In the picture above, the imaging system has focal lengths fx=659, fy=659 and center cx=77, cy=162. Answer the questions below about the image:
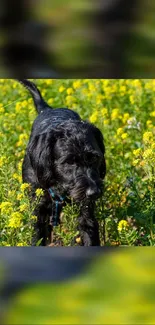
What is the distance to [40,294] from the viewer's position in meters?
1.07

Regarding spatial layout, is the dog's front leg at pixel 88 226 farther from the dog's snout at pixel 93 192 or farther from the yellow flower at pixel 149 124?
the yellow flower at pixel 149 124

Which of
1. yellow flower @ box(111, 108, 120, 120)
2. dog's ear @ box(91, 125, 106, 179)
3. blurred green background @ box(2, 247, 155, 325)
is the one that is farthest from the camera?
yellow flower @ box(111, 108, 120, 120)

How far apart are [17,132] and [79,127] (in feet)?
2.33

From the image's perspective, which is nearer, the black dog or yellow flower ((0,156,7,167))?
yellow flower ((0,156,7,167))

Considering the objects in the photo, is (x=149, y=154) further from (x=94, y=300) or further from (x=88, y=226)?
(x=94, y=300)

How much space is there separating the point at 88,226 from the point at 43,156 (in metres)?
0.39

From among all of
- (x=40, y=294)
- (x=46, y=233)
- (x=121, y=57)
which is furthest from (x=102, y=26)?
(x=46, y=233)

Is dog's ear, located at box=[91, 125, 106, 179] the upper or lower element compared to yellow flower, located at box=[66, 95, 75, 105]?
lower

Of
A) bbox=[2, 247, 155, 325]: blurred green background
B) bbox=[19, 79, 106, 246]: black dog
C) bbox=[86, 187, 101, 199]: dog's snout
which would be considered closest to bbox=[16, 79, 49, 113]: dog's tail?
bbox=[19, 79, 106, 246]: black dog

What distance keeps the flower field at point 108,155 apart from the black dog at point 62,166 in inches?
3.2

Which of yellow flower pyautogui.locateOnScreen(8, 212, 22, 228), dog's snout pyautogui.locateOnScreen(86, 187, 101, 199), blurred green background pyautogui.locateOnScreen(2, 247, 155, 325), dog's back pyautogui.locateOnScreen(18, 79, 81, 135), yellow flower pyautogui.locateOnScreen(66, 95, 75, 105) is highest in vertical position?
yellow flower pyautogui.locateOnScreen(66, 95, 75, 105)

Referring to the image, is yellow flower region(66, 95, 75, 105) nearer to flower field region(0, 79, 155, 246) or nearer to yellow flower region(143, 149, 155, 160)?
flower field region(0, 79, 155, 246)

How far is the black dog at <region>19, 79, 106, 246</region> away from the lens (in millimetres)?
2945

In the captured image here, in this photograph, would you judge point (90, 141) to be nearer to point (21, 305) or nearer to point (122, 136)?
point (122, 136)
